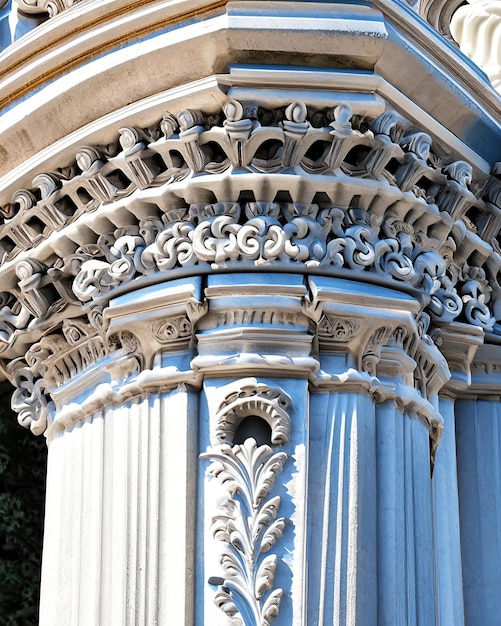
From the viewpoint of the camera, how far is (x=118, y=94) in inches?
356

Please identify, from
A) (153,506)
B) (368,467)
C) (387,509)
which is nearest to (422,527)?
(387,509)

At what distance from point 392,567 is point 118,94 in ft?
6.97

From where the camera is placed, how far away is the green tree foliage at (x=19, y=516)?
10102mm

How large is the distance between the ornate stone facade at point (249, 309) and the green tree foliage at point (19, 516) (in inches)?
35.2

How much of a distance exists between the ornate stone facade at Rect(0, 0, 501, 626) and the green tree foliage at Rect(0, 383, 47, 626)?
0.90 meters

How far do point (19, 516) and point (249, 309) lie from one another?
2.08 metres

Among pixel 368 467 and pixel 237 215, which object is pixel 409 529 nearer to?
pixel 368 467

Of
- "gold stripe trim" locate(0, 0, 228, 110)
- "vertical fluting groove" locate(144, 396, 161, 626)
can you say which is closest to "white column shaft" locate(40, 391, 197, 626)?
"vertical fluting groove" locate(144, 396, 161, 626)

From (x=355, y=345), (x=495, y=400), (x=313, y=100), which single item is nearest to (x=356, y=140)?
(x=313, y=100)

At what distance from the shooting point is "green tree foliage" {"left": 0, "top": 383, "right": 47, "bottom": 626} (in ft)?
33.1

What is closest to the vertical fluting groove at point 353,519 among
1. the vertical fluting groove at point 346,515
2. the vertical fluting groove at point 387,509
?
the vertical fluting groove at point 346,515

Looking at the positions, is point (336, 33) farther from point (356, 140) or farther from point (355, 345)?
point (355, 345)

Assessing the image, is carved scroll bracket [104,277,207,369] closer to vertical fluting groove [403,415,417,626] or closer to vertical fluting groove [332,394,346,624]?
vertical fluting groove [332,394,346,624]

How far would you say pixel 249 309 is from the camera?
8617 millimetres
